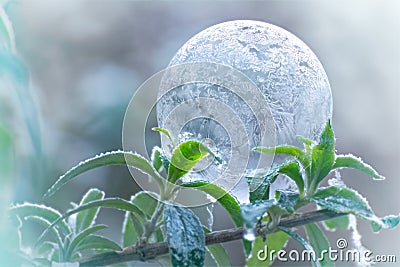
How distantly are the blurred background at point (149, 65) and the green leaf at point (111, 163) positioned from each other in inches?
26.3

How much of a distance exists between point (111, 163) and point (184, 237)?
0.22ft

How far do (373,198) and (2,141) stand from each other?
971 millimetres

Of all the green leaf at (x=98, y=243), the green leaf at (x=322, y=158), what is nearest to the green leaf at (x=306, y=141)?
the green leaf at (x=322, y=158)

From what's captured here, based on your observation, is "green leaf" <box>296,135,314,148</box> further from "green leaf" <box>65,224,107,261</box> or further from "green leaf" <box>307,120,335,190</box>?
"green leaf" <box>65,224,107,261</box>

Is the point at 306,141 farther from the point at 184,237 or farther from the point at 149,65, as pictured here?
the point at 149,65

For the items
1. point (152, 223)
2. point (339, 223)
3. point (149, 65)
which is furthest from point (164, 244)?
point (149, 65)

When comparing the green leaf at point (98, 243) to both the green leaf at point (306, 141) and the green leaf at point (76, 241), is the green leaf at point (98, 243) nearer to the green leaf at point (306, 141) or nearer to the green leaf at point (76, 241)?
the green leaf at point (76, 241)

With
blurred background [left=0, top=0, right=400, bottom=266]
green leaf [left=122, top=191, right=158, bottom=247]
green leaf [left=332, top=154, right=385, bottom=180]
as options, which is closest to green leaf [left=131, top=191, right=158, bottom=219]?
green leaf [left=122, top=191, right=158, bottom=247]

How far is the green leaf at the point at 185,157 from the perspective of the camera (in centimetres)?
25

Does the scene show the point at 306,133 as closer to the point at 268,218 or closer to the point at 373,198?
the point at 268,218

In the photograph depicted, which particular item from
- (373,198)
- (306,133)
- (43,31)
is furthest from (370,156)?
(306,133)

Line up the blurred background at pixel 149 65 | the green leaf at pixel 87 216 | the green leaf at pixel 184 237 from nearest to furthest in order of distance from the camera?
the green leaf at pixel 184 237, the green leaf at pixel 87 216, the blurred background at pixel 149 65

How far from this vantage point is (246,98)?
284 mm

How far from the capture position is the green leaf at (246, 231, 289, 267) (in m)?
0.31
